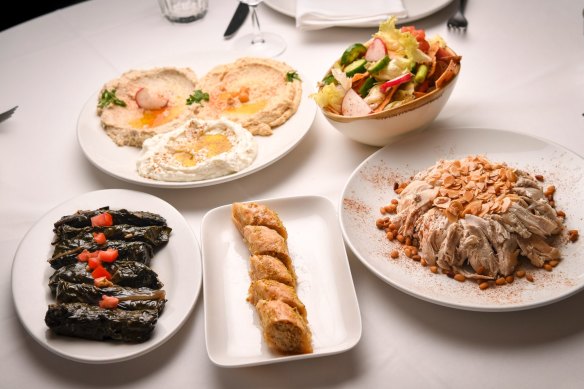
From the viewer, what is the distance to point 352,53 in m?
3.65

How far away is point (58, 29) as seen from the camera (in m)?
5.26

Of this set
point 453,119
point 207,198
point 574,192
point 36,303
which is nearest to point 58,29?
point 207,198

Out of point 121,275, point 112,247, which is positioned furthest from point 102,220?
point 121,275

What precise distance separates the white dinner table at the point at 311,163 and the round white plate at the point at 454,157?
117mm

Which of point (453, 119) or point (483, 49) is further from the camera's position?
point (483, 49)

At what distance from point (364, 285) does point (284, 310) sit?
60cm

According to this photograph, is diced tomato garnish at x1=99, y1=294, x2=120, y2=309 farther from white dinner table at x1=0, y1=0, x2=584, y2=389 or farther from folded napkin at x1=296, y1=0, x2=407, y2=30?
folded napkin at x1=296, y1=0, x2=407, y2=30

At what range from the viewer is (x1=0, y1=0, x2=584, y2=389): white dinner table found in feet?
7.99

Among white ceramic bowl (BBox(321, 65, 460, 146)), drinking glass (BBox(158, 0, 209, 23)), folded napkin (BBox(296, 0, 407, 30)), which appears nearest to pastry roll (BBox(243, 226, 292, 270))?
white ceramic bowl (BBox(321, 65, 460, 146))

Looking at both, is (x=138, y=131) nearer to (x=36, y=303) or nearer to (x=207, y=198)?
(x=207, y=198)

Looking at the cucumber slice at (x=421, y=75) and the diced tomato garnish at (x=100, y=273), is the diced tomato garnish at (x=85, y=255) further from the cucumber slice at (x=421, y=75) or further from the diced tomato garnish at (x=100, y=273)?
the cucumber slice at (x=421, y=75)

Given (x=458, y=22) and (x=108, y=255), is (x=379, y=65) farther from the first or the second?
(x=108, y=255)

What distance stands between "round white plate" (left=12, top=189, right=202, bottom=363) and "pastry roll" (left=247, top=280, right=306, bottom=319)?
0.35m

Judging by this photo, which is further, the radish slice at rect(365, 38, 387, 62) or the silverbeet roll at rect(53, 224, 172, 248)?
the radish slice at rect(365, 38, 387, 62)
